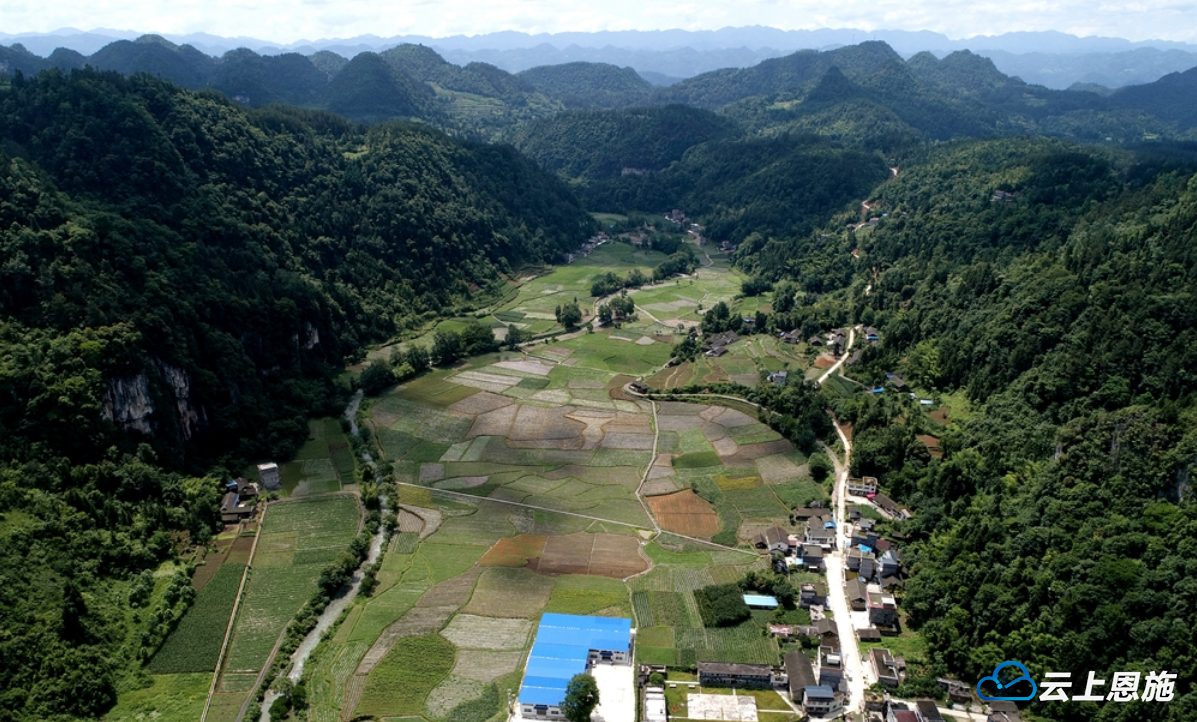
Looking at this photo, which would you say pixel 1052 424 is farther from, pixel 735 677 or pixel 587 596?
pixel 587 596

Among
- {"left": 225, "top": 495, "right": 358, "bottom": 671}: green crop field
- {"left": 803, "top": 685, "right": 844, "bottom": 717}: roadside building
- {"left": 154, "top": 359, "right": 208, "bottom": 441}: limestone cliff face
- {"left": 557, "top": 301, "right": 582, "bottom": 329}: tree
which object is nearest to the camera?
{"left": 803, "top": 685, "right": 844, "bottom": 717}: roadside building

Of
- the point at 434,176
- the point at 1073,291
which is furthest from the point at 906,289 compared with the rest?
the point at 434,176

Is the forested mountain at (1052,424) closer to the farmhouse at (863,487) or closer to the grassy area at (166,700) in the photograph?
the farmhouse at (863,487)

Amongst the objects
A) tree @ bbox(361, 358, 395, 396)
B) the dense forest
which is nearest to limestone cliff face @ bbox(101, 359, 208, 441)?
tree @ bbox(361, 358, 395, 396)

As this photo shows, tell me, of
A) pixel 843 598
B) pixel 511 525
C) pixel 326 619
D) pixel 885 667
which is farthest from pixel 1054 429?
pixel 326 619

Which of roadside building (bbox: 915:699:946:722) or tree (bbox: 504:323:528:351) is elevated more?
tree (bbox: 504:323:528:351)

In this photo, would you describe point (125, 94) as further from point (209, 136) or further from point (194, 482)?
point (194, 482)

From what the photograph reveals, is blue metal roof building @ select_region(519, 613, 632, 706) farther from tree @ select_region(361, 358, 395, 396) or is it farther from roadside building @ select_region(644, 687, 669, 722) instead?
tree @ select_region(361, 358, 395, 396)
